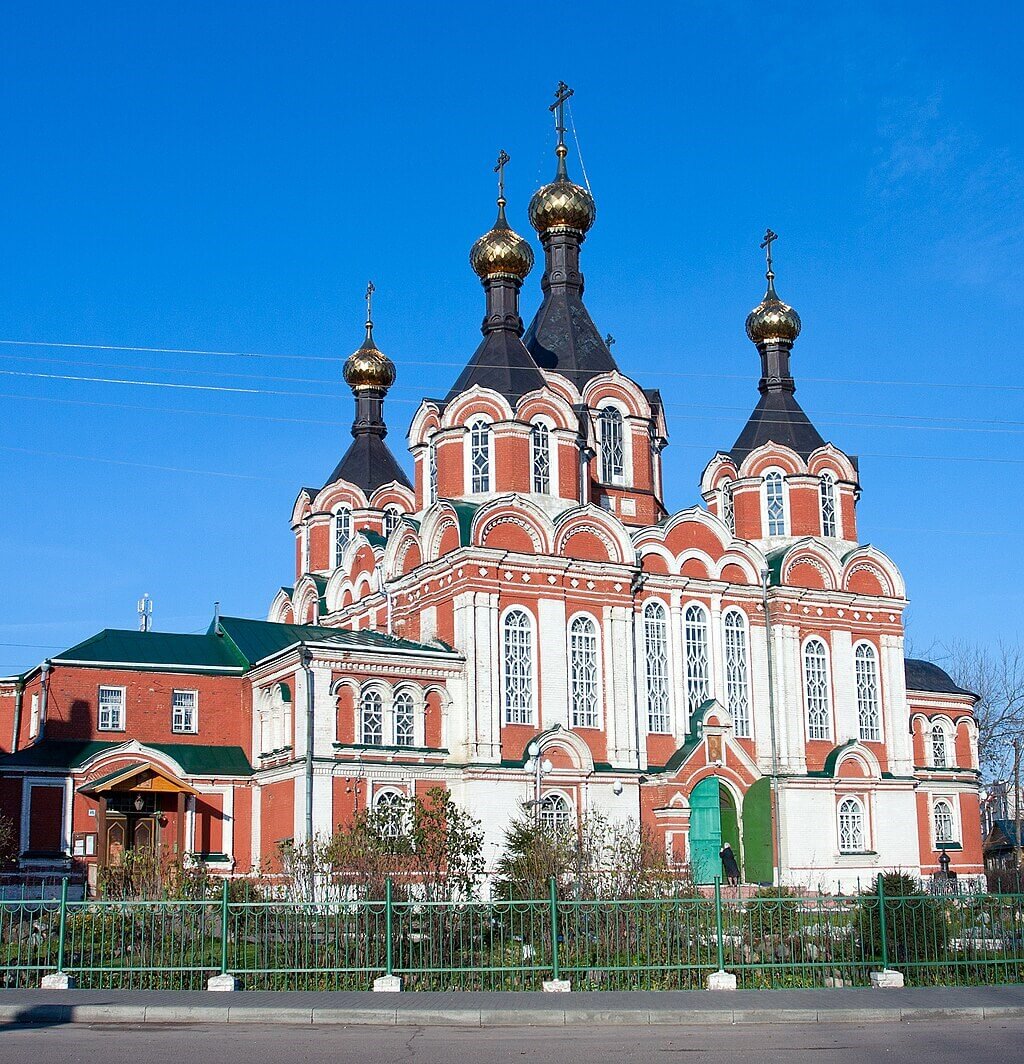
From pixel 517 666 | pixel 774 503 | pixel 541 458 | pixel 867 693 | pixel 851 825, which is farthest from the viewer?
pixel 774 503

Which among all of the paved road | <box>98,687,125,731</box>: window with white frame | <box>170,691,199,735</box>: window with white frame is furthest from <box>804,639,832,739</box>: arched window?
the paved road

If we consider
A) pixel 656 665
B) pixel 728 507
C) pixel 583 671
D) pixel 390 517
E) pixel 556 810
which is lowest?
pixel 556 810

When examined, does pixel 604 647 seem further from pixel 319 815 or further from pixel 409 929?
pixel 409 929

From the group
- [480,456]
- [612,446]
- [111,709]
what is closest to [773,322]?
[612,446]

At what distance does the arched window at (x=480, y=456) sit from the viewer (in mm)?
29797

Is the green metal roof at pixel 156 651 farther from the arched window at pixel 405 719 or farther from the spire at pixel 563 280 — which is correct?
the spire at pixel 563 280

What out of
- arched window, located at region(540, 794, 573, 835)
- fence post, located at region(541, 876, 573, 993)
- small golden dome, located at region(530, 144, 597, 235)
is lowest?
fence post, located at region(541, 876, 573, 993)

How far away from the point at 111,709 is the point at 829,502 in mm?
17957

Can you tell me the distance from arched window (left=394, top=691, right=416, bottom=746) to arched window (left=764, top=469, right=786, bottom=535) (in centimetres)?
1152

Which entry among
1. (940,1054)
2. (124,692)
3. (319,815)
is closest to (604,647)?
(319,815)

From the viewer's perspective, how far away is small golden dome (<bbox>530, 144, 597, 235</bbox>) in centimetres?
3512

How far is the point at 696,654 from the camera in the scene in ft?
103

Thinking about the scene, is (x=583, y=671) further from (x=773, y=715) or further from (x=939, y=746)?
(x=939, y=746)

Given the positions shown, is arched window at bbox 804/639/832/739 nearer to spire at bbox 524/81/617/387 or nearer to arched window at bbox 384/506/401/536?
spire at bbox 524/81/617/387
